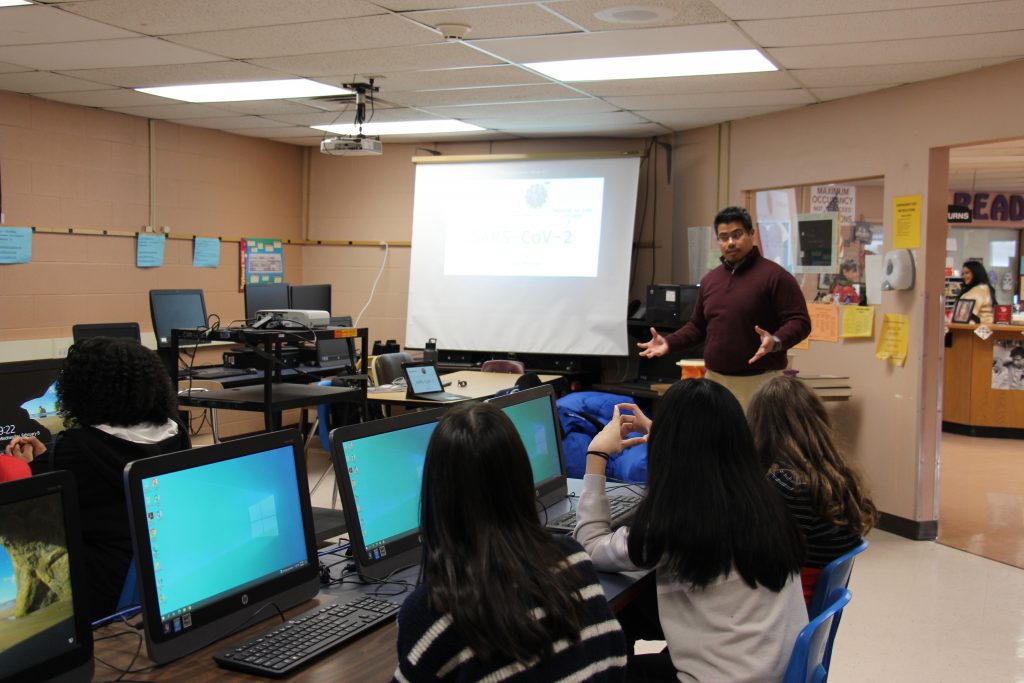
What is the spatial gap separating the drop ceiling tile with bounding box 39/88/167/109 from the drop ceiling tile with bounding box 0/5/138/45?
134cm

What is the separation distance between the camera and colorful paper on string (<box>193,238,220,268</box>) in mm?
7457

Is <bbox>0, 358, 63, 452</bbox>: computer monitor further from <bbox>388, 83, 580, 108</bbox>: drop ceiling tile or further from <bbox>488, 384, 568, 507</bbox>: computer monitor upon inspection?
<bbox>388, 83, 580, 108</bbox>: drop ceiling tile

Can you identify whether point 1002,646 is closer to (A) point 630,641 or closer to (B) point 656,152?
(A) point 630,641

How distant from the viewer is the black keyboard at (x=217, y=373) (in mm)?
5602

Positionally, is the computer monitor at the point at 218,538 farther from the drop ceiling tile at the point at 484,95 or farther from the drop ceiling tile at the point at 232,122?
the drop ceiling tile at the point at 232,122

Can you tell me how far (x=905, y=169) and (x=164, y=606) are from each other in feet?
15.8

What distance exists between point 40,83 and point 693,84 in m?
3.96

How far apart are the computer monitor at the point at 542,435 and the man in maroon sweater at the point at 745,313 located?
1645 mm

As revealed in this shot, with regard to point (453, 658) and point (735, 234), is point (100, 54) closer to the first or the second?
point (735, 234)

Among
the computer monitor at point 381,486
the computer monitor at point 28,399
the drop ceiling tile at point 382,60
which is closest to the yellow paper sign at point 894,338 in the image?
the drop ceiling tile at point 382,60

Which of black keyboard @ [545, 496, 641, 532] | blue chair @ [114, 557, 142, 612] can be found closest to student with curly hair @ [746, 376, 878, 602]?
black keyboard @ [545, 496, 641, 532]

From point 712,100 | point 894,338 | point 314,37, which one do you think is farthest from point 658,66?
point 894,338

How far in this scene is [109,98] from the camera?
6203 mm

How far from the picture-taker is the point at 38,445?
249cm
